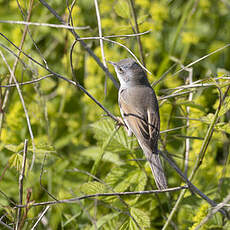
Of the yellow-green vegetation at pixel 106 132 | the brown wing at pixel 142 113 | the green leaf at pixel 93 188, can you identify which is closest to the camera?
the green leaf at pixel 93 188

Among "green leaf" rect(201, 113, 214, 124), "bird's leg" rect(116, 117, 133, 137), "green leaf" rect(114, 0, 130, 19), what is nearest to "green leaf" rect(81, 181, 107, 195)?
"bird's leg" rect(116, 117, 133, 137)

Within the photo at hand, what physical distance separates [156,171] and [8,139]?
1.63 metres

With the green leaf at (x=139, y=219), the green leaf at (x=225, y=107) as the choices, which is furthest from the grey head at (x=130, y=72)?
the green leaf at (x=139, y=219)

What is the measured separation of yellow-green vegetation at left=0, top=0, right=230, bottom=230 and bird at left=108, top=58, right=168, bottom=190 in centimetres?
14

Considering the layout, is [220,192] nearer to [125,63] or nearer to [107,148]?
[107,148]

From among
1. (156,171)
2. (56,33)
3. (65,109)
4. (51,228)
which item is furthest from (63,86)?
(156,171)

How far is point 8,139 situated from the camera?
354 centimetres

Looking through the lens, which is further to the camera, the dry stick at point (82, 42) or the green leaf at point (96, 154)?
the green leaf at point (96, 154)

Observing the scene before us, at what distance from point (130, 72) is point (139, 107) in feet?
1.02

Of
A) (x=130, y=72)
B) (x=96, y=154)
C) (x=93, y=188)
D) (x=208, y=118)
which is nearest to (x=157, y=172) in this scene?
(x=93, y=188)

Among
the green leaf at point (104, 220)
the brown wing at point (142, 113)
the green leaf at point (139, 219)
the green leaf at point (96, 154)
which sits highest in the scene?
the brown wing at point (142, 113)

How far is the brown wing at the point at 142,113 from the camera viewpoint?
287 centimetres

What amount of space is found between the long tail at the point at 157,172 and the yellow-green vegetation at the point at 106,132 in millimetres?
198

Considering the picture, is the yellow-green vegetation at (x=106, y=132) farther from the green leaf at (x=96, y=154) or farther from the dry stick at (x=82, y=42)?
the dry stick at (x=82, y=42)
